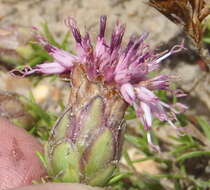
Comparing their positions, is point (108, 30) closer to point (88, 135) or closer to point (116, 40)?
point (116, 40)

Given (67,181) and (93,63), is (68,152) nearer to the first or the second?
(67,181)

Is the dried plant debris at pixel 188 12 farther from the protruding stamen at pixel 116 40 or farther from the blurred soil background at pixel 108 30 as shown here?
the blurred soil background at pixel 108 30

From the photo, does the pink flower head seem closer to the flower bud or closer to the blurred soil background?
the flower bud

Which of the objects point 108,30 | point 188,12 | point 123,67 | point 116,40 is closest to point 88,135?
point 123,67

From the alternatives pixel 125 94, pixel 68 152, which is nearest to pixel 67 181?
pixel 68 152

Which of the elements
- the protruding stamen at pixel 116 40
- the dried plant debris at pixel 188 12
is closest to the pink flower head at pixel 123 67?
the protruding stamen at pixel 116 40

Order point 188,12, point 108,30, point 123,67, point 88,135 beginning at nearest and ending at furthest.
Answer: point 88,135 < point 123,67 < point 188,12 < point 108,30

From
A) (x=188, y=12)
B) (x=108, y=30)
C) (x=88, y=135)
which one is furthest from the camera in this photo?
(x=108, y=30)
